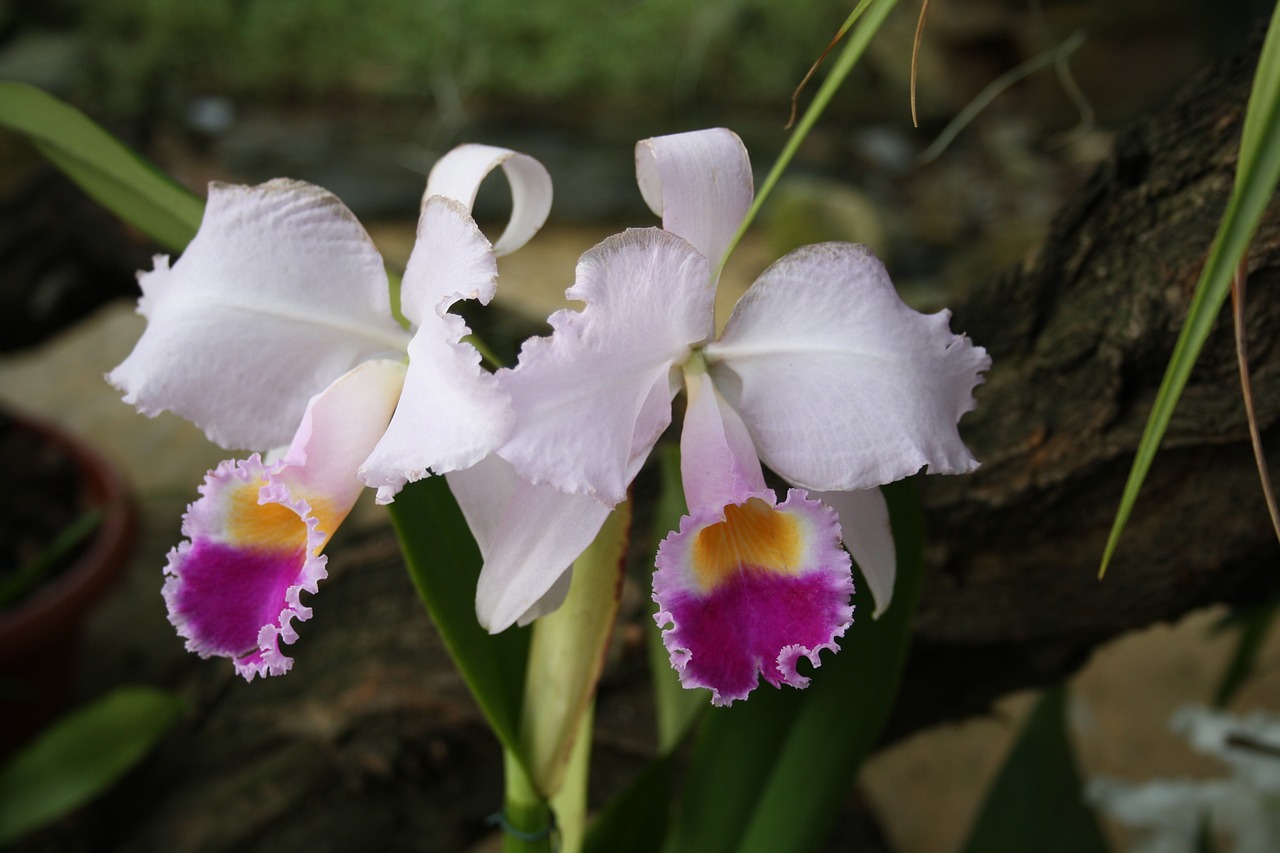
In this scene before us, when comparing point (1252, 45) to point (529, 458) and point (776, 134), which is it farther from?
point (776, 134)

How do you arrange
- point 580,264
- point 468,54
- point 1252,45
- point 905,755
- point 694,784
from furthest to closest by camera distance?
1. point 468,54
2. point 905,755
3. point 694,784
4. point 1252,45
5. point 580,264

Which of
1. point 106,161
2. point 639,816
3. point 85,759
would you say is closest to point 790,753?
point 639,816

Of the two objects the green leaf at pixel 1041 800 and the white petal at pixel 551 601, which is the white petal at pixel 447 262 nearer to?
the white petal at pixel 551 601

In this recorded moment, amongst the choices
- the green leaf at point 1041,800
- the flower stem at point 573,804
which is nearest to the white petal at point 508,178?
the flower stem at point 573,804

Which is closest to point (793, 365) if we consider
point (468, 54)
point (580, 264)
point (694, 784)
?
point (580, 264)

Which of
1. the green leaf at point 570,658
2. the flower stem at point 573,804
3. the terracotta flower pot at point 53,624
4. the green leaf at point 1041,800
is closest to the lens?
the green leaf at point 570,658
